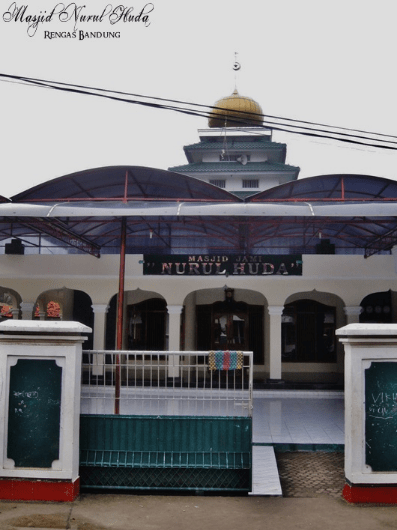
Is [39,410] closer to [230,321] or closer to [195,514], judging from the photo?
[195,514]

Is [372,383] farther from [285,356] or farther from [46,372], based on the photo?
[285,356]

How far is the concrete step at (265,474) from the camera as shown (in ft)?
18.8

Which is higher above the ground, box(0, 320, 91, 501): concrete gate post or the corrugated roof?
the corrugated roof

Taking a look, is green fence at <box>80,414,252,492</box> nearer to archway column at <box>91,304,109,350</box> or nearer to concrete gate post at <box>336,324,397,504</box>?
concrete gate post at <box>336,324,397,504</box>

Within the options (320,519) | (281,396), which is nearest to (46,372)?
(320,519)

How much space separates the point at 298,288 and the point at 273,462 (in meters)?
7.49

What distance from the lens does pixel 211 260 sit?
12047 millimetres

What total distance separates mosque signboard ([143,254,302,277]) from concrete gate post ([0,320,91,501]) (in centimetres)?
647

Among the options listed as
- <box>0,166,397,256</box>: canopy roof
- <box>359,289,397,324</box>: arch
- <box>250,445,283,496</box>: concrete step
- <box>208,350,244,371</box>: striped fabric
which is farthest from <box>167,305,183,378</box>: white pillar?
<box>208,350,244,371</box>: striped fabric

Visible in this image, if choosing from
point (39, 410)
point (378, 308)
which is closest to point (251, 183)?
point (378, 308)

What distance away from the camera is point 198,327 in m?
16.3

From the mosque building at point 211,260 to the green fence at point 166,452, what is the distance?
424cm

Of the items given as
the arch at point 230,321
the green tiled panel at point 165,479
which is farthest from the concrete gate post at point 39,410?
the arch at point 230,321

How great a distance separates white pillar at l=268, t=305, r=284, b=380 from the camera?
44.4 feet
